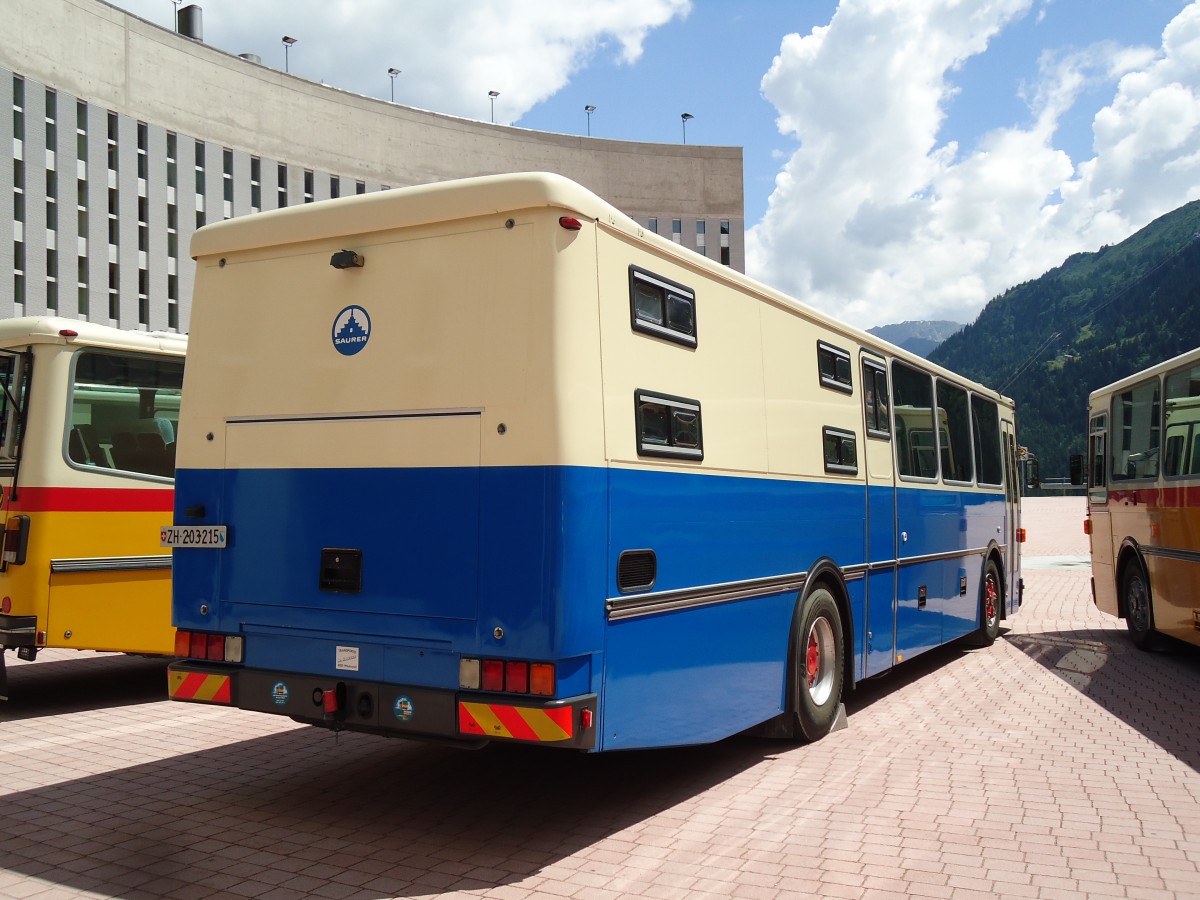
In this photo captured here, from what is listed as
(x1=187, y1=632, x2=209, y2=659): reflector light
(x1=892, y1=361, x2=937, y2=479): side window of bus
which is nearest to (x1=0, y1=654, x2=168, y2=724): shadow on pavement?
(x1=187, y1=632, x2=209, y2=659): reflector light

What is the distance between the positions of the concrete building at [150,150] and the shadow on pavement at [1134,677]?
50823 mm

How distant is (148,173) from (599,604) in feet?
195

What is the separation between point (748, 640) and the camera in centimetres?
682

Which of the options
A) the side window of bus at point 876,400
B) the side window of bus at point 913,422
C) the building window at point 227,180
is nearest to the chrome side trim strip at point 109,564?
the side window of bus at point 876,400

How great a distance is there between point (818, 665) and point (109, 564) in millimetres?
5503

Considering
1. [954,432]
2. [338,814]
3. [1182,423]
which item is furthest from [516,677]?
[1182,423]

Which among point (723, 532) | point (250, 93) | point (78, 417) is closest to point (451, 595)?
point (723, 532)

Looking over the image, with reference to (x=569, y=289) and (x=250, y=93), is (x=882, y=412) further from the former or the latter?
(x=250, y=93)

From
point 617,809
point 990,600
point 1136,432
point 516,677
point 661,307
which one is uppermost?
point 661,307

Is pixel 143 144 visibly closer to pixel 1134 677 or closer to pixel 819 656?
pixel 1134 677

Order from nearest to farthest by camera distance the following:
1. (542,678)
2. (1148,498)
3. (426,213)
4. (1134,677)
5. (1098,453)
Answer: (542,678) → (426,213) → (1134,677) → (1148,498) → (1098,453)

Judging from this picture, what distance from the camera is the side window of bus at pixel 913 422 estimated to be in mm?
9961

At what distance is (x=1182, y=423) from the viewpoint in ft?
37.2

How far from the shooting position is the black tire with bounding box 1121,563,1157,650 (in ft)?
41.3
